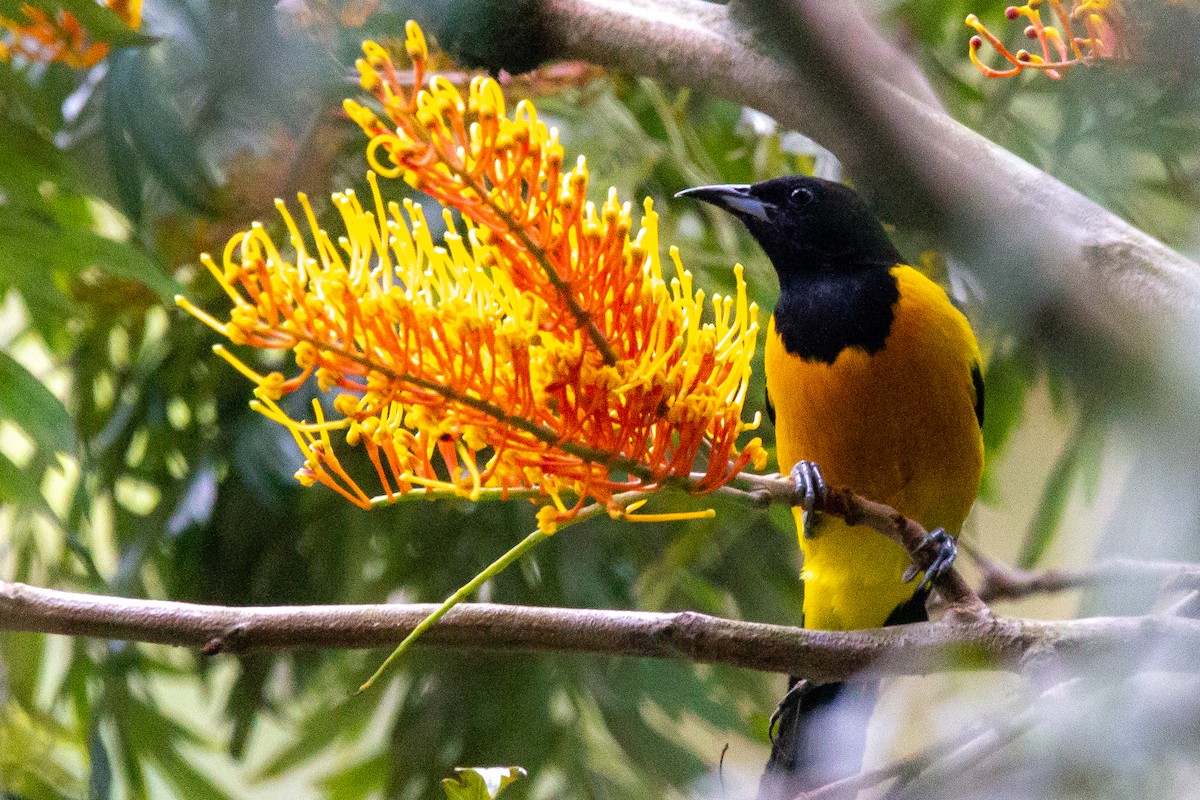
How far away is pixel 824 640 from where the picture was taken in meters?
0.81

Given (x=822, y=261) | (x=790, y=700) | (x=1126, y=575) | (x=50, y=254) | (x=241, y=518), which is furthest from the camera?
(x=241, y=518)

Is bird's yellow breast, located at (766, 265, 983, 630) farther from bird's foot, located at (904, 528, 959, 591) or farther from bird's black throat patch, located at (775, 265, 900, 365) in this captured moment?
bird's foot, located at (904, 528, 959, 591)

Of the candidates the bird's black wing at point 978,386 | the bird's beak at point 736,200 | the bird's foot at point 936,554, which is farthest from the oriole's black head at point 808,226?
the bird's foot at point 936,554

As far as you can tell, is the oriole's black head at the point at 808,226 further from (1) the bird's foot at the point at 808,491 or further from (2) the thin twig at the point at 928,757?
(2) the thin twig at the point at 928,757

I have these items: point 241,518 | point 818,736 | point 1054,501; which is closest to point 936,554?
point 818,736

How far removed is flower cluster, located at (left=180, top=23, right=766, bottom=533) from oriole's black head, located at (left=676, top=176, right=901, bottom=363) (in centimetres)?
49

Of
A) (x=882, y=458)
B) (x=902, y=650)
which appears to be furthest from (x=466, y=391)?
(x=882, y=458)

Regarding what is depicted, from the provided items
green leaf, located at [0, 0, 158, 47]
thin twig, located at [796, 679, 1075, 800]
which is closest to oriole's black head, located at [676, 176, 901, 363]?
green leaf, located at [0, 0, 158, 47]

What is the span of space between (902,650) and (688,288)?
0.26 meters

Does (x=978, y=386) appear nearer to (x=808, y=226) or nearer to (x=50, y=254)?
(x=808, y=226)

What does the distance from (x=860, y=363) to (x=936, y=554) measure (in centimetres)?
35

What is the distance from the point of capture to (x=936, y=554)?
89 centimetres

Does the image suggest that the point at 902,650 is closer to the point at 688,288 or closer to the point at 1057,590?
the point at 1057,590

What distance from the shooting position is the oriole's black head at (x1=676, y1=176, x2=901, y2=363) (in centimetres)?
123
